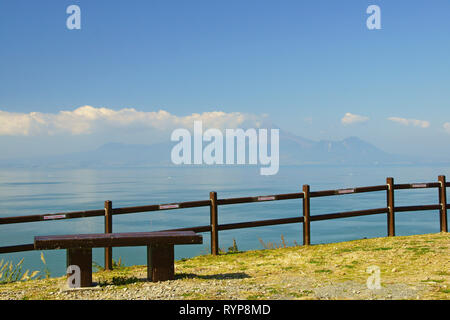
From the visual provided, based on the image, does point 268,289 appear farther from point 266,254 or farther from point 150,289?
point 266,254

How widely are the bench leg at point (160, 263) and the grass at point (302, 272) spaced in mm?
220

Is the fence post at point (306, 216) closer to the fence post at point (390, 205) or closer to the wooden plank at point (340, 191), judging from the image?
the wooden plank at point (340, 191)

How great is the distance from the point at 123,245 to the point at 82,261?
83cm

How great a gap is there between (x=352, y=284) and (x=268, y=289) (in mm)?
1593

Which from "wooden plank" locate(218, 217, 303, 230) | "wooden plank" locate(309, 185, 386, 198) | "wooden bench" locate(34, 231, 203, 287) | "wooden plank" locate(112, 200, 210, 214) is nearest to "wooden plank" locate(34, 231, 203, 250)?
"wooden bench" locate(34, 231, 203, 287)

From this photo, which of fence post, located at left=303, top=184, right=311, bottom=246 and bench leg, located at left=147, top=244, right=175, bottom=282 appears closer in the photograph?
bench leg, located at left=147, top=244, right=175, bottom=282

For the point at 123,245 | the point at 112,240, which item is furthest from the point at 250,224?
the point at 112,240

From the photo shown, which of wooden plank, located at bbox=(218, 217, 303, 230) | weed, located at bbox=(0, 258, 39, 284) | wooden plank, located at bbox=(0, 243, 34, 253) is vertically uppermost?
wooden plank, located at bbox=(218, 217, 303, 230)

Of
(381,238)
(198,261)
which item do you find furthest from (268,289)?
(381,238)

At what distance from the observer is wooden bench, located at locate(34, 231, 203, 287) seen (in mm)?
9109

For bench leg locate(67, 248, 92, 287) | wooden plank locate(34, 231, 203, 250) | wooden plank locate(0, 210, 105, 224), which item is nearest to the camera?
wooden plank locate(34, 231, 203, 250)

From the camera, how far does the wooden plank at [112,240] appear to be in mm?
9062

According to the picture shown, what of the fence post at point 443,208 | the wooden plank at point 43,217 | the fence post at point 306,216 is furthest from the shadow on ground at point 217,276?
the fence post at point 443,208

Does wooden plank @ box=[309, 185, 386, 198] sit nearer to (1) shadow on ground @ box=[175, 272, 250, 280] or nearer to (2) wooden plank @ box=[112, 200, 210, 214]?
(2) wooden plank @ box=[112, 200, 210, 214]
